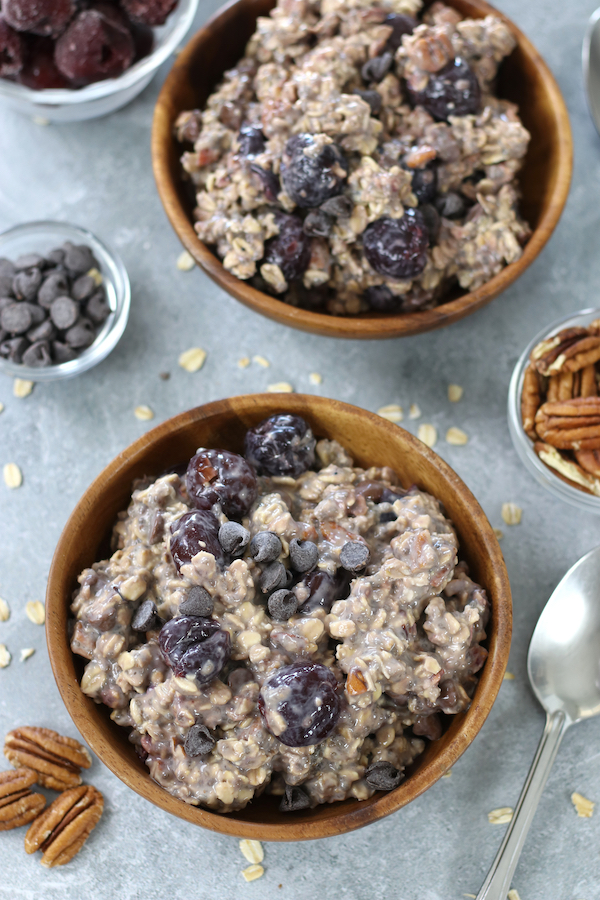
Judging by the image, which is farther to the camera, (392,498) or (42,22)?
(42,22)

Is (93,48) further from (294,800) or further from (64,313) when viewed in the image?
(294,800)

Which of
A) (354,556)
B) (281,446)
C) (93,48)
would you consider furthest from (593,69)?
(354,556)

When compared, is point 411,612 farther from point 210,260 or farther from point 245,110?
point 245,110

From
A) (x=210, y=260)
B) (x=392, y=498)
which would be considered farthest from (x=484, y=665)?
(x=210, y=260)

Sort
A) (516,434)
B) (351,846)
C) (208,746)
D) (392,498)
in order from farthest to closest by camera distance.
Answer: (516,434), (351,846), (392,498), (208,746)

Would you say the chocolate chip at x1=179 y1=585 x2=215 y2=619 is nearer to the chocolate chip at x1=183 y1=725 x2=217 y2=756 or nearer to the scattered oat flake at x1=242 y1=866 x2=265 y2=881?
the chocolate chip at x1=183 y1=725 x2=217 y2=756

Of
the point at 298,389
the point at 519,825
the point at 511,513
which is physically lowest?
the point at 519,825
